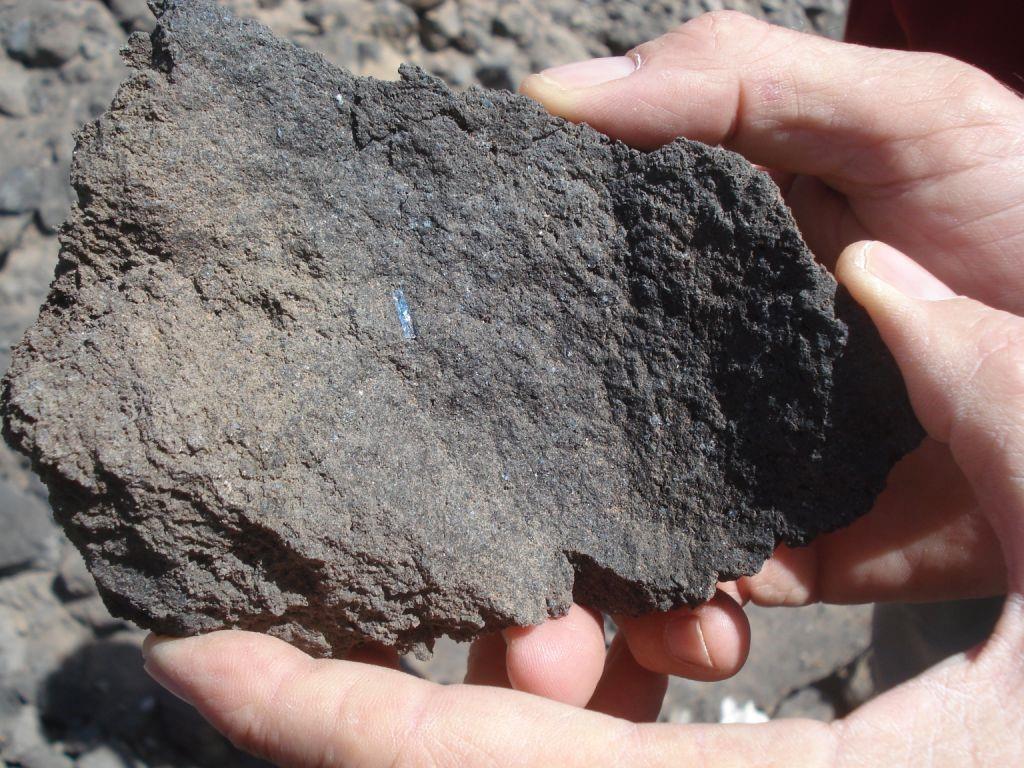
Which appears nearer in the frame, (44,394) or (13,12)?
(44,394)

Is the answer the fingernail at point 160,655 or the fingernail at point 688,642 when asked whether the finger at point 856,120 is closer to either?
the fingernail at point 688,642

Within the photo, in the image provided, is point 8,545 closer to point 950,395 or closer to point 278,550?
point 278,550

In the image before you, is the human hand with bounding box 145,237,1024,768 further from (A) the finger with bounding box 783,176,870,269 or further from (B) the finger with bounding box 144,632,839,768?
(A) the finger with bounding box 783,176,870,269

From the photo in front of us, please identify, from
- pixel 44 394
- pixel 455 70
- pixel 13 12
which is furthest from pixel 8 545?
pixel 455 70

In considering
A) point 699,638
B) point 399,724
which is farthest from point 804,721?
point 399,724

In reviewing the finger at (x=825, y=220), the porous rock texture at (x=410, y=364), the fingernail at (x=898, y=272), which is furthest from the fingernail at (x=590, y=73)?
the fingernail at (x=898, y=272)

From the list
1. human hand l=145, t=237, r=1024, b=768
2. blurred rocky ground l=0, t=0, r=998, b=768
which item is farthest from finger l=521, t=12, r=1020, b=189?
blurred rocky ground l=0, t=0, r=998, b=768
